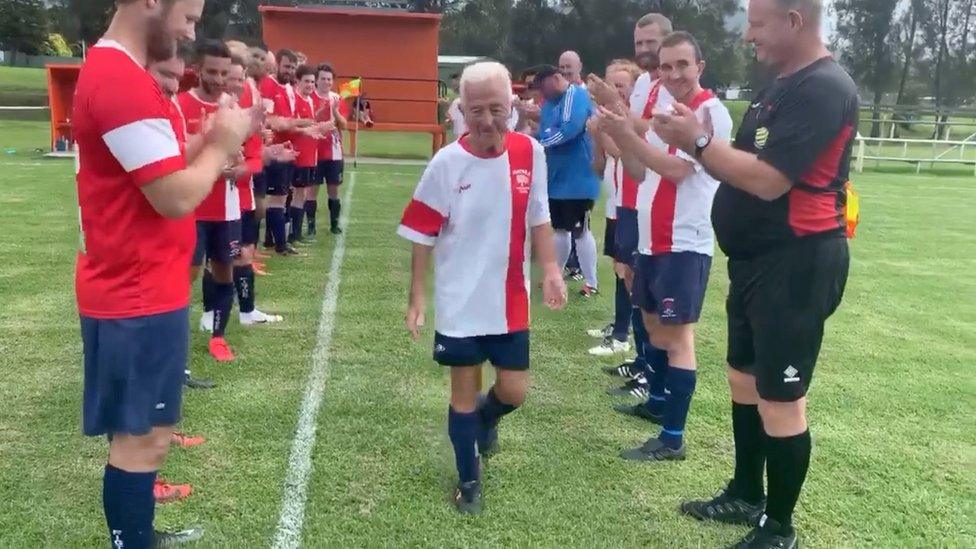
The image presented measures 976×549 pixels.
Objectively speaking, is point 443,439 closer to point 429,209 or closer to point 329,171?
point 429,209

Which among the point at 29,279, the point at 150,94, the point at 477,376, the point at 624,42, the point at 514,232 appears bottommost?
the point at 29,279

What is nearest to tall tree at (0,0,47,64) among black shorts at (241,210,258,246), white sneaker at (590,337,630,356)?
black shorts at (241,210,258,246)

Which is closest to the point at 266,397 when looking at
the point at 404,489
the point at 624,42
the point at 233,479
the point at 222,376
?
the point at 222,376

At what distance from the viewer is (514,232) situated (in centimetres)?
350

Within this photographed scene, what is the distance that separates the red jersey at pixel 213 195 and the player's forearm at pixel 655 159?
272cm

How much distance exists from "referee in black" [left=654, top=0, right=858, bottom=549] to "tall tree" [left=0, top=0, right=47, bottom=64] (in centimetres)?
6061

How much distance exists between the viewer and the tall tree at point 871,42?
36400 millimetres

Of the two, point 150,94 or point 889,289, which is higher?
point 150,94

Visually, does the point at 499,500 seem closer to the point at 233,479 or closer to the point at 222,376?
the point at 233,479

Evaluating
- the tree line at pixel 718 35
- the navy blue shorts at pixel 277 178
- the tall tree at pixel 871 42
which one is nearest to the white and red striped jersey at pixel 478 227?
the navy blue shorts at pixel 277 178

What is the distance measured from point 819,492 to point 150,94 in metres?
3.38

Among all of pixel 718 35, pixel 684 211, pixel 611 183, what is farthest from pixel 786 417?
pixel 718 35

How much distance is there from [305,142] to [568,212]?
382cm

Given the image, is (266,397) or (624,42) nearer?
(266,397)
